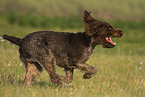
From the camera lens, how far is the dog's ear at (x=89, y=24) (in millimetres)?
6091

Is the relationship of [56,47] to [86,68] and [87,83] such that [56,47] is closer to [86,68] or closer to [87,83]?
[86,68]

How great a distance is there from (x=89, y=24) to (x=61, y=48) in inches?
36.5

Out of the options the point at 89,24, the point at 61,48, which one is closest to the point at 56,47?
the point at 61,48

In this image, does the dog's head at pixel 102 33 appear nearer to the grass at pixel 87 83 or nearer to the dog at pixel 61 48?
the dog at pixel 61 48

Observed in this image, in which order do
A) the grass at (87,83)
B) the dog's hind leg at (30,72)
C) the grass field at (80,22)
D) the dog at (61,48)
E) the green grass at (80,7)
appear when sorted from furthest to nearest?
the green grass at (80,7)
the grass field at (80,22)
the dog's hind leg at (30,72)
the dog at (61,48)
the grass at (87,83)

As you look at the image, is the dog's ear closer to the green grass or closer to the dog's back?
the dog's back

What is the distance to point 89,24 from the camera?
20.3 feet

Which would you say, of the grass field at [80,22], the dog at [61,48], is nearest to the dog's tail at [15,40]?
the dog at [61,48]

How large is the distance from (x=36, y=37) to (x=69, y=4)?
23150 millimetres

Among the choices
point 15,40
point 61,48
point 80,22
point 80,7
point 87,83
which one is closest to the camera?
point 61,48

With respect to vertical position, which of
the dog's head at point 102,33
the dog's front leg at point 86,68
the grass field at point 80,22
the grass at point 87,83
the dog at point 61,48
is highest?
the grass field at point 80,22

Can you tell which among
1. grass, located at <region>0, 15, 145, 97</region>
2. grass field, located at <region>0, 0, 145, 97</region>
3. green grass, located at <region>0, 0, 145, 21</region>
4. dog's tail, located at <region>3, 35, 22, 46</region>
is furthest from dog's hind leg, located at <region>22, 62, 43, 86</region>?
green grass, located at <region>0, 0, 145, 21</region>

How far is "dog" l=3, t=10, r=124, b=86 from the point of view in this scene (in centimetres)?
591

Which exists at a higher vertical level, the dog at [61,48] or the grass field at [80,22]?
the grass field at [80,22]
